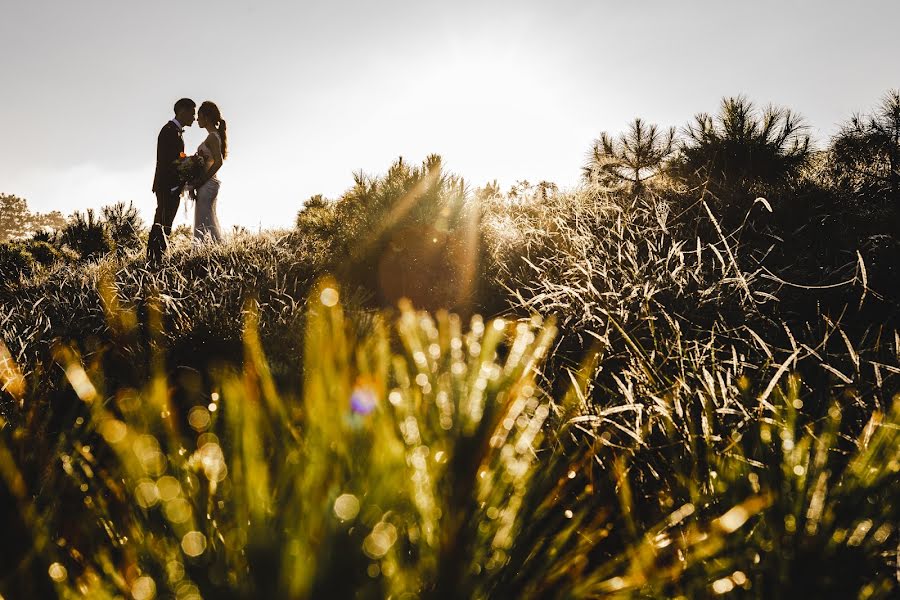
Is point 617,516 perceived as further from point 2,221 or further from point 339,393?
point 2,221

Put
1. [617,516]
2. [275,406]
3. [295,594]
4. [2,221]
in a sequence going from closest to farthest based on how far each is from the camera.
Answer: [295,594] < [617,516] < [275,406] < [2,221]

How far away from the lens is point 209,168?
18.1ft

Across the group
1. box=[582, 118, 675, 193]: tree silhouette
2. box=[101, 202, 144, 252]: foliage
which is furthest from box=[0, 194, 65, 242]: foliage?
box=[582, 118, 675, 193]: tree silhouette

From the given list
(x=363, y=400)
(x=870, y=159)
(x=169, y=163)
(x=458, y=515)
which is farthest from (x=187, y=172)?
(x=870, y=159)

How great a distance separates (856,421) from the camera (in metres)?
0.99

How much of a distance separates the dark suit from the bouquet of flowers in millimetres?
41

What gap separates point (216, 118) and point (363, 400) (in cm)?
576

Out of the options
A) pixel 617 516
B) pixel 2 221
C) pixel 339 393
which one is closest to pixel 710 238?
pixel 617 516

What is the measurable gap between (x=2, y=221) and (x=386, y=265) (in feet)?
233

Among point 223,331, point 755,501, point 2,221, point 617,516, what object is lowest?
point 617,516

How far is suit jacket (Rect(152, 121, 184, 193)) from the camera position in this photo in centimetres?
505

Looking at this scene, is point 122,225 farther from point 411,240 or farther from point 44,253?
point 411,240

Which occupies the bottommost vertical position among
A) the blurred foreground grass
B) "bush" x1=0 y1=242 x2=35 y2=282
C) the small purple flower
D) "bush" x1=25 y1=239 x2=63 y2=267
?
the blurred foreground grass

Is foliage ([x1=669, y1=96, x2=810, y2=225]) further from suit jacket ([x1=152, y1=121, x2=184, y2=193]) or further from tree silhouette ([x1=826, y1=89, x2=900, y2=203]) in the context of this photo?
suit jacket ([x1=152, y1=121, x2=184, y2=193])
